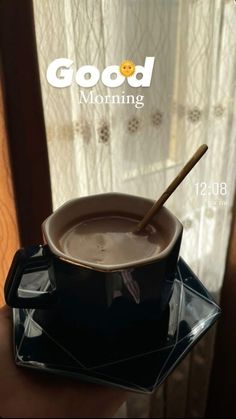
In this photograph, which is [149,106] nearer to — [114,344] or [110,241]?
[110,241]

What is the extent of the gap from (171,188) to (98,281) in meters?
0.14

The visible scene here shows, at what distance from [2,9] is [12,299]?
1.06 ft

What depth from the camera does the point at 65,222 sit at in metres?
0.49

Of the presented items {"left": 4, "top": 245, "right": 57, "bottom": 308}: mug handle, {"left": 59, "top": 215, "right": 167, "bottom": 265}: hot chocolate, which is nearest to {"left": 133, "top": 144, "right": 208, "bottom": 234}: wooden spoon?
{"left": 59, "top": 215, "right": 167, "bottom": 265}: hot chocolate

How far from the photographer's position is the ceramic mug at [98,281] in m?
0.40

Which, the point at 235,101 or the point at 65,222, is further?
the point at 235,101

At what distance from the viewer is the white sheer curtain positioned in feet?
1.79

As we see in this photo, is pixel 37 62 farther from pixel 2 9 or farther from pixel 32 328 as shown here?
pixel 32 328

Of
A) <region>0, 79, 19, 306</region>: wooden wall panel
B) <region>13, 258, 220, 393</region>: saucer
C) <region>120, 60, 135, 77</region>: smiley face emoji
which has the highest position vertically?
<region>120, 60, 135, 77</region>: smiley face emoji

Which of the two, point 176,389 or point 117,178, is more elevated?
point 117,178

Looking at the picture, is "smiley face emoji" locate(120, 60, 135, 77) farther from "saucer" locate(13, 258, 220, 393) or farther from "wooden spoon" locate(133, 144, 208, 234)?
"saucer" locate(13, 258, 220, 393)

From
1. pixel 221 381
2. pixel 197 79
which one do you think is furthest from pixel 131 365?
pixel 221 381

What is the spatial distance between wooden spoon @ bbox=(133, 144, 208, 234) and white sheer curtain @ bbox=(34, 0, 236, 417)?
0.57 ft

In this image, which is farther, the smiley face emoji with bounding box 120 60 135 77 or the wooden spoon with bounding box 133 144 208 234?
the smiley face emoji with bounding box 120 60 135 77
